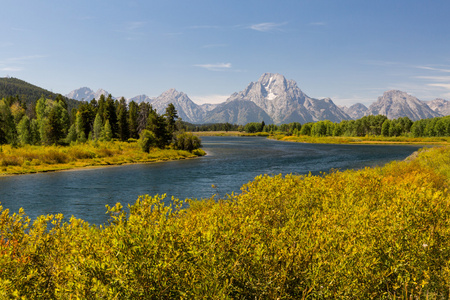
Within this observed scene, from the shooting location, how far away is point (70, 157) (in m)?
65.6

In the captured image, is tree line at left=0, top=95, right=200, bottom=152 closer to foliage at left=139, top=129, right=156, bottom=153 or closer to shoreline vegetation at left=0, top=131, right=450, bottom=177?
foliage at left=139, top=129, right=156, bottom=153

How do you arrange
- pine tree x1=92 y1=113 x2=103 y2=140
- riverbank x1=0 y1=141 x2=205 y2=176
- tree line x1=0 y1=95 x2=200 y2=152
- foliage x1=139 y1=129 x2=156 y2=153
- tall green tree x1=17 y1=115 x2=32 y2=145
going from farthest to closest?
A: pine tree x1=92 y1=113 x2=103 y2=140 → foliage x1=139 y1=129 x2=156 y2=153 → tree line x1=0 y1=95 x2=200 y2=152 → tall green tree x1=17 y1=115 x2=32 y2=145 → riverbank x1=0 y1=141 x2=205 y2=176

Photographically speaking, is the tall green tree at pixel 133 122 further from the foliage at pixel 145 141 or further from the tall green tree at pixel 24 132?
the foliage at pixel 145 141

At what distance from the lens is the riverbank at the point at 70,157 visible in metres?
55.0

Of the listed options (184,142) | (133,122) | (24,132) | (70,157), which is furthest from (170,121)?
(24,132)

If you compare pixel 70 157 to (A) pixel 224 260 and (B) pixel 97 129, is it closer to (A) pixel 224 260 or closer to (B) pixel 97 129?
(B) pixel 97 129

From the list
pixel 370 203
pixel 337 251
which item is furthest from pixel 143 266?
pixel 370 203

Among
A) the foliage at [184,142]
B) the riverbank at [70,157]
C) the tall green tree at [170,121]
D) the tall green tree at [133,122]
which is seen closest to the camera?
the riverbank at [70,157]

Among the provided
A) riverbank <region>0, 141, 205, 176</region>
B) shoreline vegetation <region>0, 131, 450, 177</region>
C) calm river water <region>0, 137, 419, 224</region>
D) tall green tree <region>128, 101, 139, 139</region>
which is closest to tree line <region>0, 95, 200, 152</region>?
shoreline vegetation <region>0, 131, 450, 177</region>

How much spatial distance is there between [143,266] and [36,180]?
4913cm

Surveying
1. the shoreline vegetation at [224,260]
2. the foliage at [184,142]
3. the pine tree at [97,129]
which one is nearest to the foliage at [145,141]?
the foliage at [184,142]

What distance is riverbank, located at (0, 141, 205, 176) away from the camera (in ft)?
181

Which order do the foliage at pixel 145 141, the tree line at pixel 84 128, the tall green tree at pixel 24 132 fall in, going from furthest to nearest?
the foliage at pixel 145 141, the tree line at pixel 84 128, the tall green tree at pixel 24 132

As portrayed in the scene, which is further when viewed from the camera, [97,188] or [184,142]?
[184,142]
